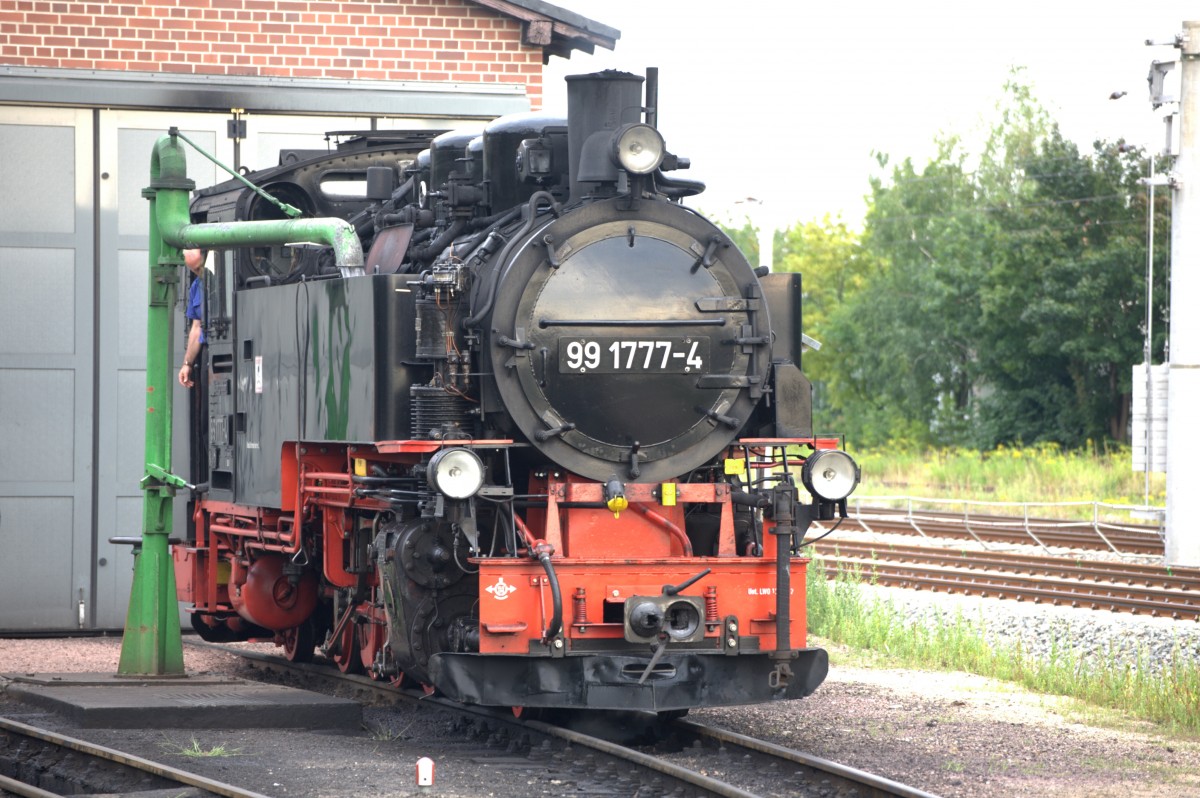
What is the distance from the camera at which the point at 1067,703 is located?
32.9 ft

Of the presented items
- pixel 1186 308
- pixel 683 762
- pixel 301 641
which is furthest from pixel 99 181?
pixel 1186 308

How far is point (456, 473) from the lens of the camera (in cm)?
802

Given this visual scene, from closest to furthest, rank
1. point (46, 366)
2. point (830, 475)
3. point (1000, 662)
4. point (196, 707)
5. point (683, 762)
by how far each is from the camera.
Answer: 1. point (683, 762)
2. point (830, 475)
3. point (196, 707)
4. point (1000, 662)
5. point (46, 366)

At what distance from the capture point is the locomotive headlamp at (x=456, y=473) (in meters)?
7.96

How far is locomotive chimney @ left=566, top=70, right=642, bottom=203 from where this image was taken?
28.0 feet

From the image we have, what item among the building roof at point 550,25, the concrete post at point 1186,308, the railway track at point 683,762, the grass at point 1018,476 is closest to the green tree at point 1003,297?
the grass at point 1018,476

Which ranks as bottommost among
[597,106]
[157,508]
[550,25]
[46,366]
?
[157,508]

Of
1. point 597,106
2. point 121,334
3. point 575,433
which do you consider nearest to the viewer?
point 575,433

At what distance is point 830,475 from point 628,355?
3.88 ft

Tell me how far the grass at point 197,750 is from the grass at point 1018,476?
18.2 meters

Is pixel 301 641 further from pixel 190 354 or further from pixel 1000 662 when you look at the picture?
pixel 1000 662

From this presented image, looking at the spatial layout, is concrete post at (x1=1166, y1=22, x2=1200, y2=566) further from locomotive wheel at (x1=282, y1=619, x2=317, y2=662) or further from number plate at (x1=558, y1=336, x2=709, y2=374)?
number plate at (x1=558, y1=336, x2=709, y2=374)

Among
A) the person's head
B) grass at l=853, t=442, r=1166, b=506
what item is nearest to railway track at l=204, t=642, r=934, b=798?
the person's head

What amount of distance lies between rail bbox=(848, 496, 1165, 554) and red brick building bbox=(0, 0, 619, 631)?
8.98 metres
